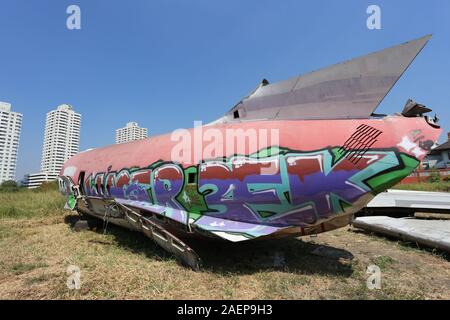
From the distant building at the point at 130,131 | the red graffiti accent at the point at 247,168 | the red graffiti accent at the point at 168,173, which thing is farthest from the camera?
the distant building at the point at 130,131

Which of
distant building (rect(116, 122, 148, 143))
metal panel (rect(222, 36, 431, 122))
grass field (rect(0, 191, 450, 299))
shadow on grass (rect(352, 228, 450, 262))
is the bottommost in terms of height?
grass field (rect(0, 191, 450, 299))

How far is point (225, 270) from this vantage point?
6172 millimetres

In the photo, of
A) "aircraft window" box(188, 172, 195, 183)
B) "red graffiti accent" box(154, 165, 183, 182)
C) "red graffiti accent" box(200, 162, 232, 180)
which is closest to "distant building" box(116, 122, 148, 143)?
"red graffiti accent" box(154, 165, 183, 182)

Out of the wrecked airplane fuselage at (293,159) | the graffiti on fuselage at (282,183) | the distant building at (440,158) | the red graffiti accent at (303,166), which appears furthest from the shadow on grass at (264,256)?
the distant building at (440,158)

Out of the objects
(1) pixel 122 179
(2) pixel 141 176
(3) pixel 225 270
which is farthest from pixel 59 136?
(3) pixel 225 270

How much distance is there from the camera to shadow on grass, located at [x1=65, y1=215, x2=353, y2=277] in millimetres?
6238

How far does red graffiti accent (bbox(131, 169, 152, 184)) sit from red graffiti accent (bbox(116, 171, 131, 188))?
334 millimetres

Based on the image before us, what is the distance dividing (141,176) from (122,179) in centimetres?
130

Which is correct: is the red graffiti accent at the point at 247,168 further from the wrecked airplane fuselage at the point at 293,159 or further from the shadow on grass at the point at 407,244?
the shadow on grass at the point at 407,244

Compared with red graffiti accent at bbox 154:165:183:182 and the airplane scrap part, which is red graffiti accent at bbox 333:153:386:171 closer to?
the airplane scrap part

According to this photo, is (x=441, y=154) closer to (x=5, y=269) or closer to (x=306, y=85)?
(x=306, y=85)

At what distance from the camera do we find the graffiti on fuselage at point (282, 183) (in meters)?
5.23

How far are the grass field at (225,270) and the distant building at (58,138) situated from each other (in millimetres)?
44766
